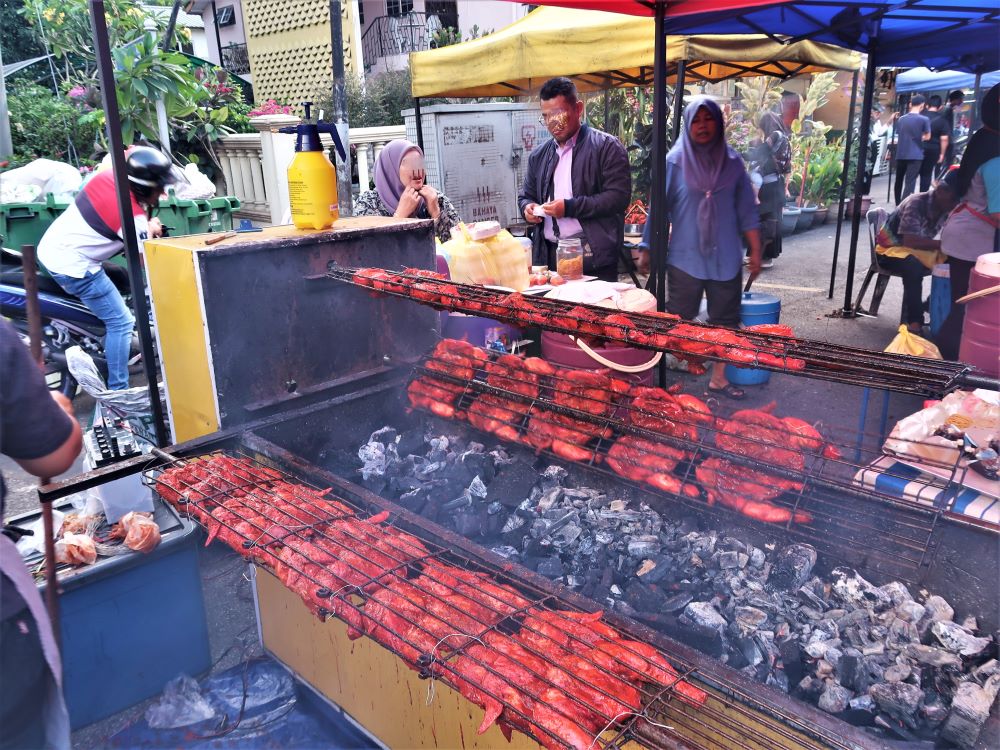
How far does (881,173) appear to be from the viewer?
26.4 metres

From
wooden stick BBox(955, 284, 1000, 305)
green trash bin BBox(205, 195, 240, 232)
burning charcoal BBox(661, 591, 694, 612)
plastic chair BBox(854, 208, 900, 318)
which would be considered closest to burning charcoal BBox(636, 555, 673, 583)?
burning charcoal BBox(661, 591, 694, 612)

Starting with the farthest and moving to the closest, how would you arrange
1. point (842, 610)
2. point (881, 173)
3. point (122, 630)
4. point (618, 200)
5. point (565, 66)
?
point (881, 173) → point (565, 66) → point (618, 200) → point (122, 630) → point (842, 610)

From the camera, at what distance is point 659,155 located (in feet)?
14.8

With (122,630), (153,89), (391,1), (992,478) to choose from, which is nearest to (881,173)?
(391,1)

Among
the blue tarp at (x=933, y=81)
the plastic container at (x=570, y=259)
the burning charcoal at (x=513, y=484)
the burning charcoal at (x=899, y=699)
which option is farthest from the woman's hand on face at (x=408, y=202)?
the blue tarp at (x=933, y=81)

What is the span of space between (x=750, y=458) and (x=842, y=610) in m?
A: 0.58

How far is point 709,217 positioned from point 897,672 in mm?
4389

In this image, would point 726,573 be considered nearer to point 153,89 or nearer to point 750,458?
point 750,458

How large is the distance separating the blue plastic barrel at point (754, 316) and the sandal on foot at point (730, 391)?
7 centimetres

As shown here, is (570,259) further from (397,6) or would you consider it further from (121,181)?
(397,6)

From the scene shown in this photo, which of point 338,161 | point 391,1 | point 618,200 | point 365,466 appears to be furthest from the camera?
point 391,1

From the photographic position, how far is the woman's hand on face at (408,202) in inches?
211

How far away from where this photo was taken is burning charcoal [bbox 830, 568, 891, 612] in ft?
7.60

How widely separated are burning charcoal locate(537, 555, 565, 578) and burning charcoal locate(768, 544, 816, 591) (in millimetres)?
762
